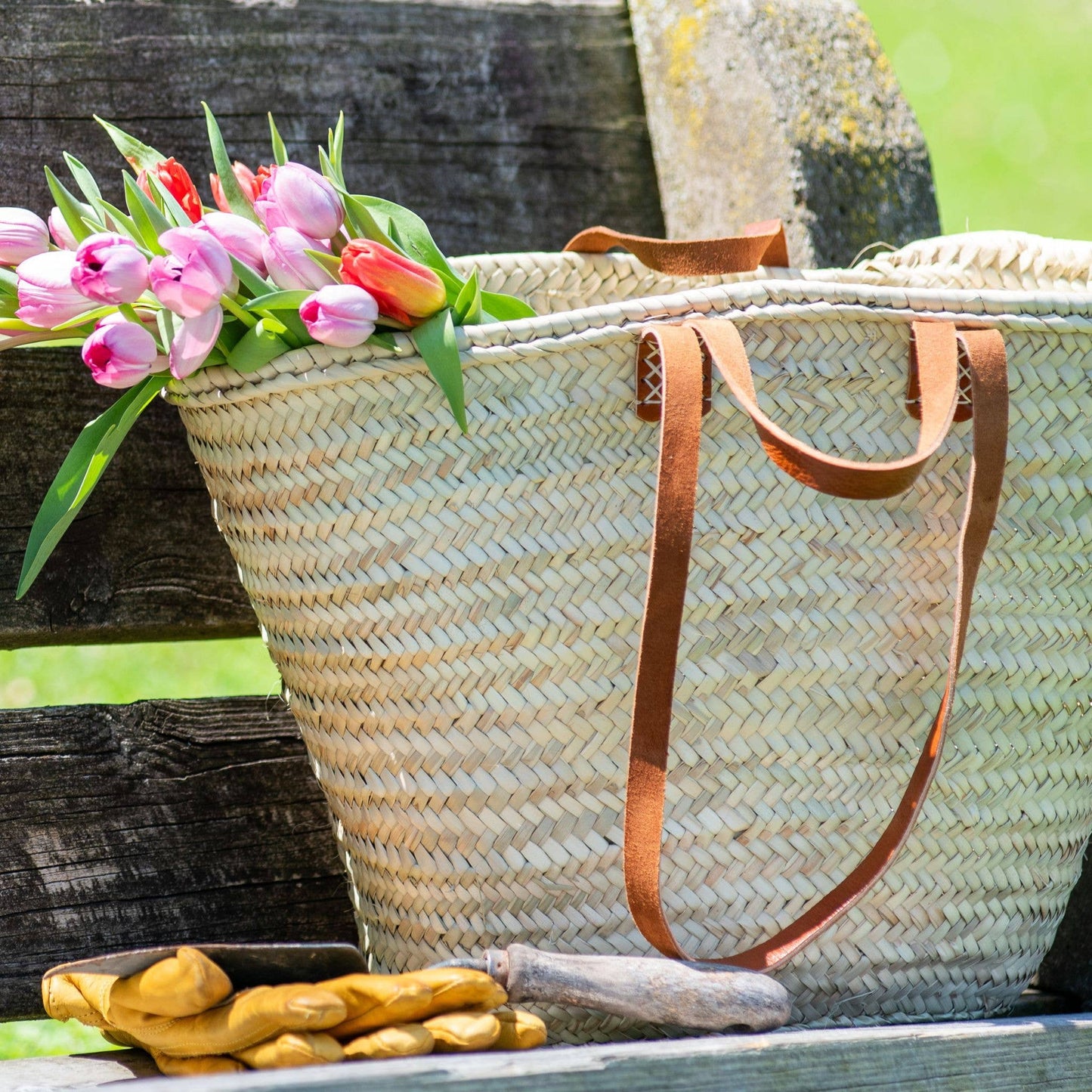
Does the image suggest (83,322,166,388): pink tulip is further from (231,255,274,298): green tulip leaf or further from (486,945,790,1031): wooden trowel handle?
(486,945,790,1031): wooden trowel handle

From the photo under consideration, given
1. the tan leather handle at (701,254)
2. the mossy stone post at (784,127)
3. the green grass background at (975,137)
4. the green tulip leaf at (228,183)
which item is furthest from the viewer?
the green grass background at (975,137)

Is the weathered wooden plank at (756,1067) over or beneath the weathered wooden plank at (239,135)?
beneath

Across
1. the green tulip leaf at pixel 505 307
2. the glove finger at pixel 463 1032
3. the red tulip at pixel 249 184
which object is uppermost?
the red tulip at pixel 249 184

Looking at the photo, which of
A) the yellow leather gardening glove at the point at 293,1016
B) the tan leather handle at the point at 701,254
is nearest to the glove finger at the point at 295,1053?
the yellow leather gardening glove at the point at 293,1016

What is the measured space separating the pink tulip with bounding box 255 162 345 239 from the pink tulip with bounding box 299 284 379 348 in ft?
0.15

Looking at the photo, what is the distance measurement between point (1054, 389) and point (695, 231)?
0.50 m

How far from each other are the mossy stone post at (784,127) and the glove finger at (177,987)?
0.78 metres

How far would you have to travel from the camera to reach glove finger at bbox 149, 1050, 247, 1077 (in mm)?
601

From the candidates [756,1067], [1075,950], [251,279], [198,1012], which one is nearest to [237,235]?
[251,279]

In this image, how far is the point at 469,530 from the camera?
731mm

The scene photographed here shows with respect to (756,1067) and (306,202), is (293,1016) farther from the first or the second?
(306,202)

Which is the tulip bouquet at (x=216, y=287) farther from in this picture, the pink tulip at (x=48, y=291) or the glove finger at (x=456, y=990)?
the glove finger at (x=456, y=990)

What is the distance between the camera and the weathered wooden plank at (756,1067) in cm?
53

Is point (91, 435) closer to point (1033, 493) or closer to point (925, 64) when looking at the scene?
point (1033, 493)
